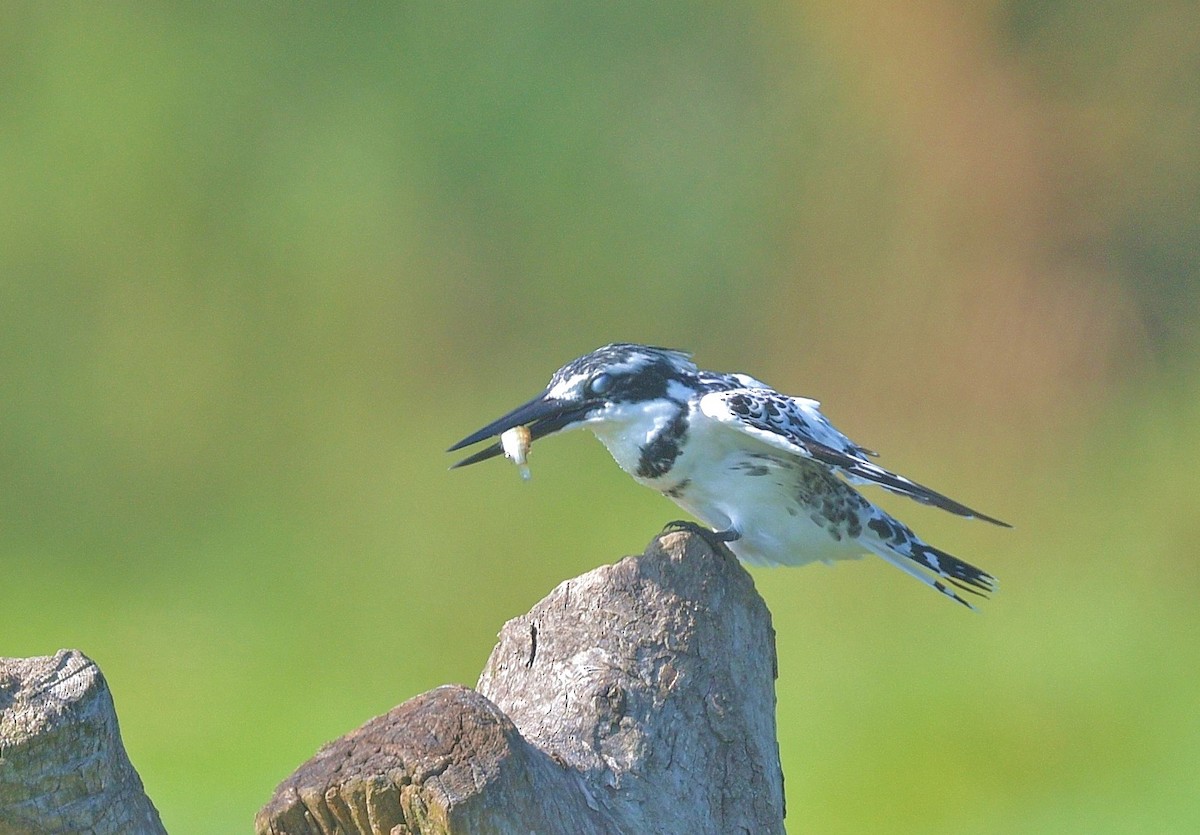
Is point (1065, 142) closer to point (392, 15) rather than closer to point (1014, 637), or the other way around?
point (1014, 637)

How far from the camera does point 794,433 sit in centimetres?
261

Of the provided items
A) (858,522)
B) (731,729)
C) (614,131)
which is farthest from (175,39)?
(731,729)

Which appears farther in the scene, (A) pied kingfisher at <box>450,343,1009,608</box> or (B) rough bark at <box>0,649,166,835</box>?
(A) pied kingfisher at <box>450,343,1009,608</box>

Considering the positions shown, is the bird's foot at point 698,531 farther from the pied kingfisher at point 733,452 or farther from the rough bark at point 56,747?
the rough bark at point 56,747

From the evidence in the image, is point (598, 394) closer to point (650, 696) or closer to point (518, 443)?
point (518, 443)

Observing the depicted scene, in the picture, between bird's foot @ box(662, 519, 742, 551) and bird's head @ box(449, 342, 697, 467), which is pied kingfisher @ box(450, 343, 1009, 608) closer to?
bird's head @ box(449, 342, 697, 467)

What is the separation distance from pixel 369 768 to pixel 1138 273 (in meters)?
5.59

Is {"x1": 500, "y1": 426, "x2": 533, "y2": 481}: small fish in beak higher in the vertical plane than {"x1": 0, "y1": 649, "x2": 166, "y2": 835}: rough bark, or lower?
higher

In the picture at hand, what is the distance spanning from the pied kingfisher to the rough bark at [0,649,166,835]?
1236 mm

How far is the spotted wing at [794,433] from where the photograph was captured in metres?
2.55

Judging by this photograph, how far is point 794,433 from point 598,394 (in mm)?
345

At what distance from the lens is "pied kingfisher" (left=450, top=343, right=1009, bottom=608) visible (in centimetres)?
263

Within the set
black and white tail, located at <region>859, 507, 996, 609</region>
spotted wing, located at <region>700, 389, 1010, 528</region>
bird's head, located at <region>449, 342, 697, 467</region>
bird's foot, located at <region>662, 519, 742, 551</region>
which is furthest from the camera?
black and white tail, located at <region>859, 507, 996, 609</region>

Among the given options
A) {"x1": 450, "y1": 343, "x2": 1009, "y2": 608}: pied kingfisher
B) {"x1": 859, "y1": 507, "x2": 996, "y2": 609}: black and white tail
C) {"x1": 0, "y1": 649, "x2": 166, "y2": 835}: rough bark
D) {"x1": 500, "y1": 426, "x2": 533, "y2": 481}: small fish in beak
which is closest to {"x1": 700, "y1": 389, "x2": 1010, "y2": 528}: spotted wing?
{"x1": 450, "y1": 343, "x2": 1009, "y2": 608}: pied kingfisher
